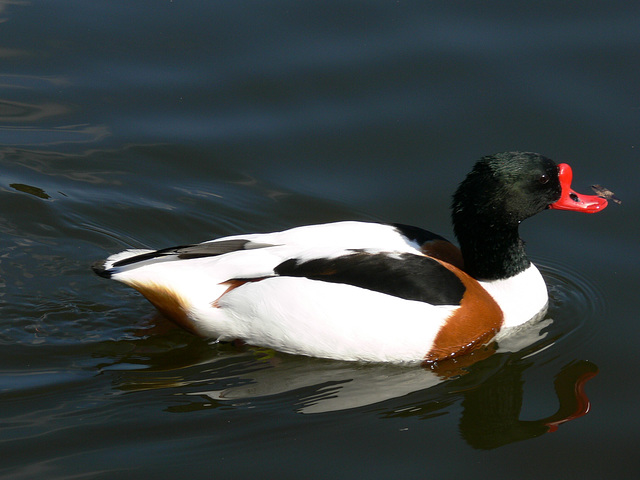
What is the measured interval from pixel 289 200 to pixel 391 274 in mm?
1995

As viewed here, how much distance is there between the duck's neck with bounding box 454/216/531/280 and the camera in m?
5.68

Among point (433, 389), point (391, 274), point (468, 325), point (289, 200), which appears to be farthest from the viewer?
point (289, 200)

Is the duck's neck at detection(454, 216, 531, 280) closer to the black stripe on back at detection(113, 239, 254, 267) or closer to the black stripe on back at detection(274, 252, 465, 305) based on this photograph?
the black stripe on back at detection(274, 252, 465, 305)

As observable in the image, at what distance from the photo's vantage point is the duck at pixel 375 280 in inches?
211

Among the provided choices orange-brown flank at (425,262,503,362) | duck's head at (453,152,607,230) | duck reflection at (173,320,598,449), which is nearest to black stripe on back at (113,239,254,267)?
duck reflection at (173,320,598,449)

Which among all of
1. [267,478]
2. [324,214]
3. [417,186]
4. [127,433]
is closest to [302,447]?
[267,478]

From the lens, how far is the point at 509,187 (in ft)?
18.2

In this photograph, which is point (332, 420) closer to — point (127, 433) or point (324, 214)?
point (127, 433)

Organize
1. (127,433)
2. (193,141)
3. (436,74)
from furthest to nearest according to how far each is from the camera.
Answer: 1. (436,74)
2. (193,141)
3. (127,433)

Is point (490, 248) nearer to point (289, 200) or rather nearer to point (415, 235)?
point (415, 235)

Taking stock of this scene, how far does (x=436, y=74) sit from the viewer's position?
8211 mm

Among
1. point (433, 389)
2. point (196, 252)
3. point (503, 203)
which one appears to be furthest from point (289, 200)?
point (433, 389)

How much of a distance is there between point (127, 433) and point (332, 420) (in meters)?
1.13

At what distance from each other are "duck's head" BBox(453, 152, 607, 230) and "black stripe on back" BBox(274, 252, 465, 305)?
19.1 inches
